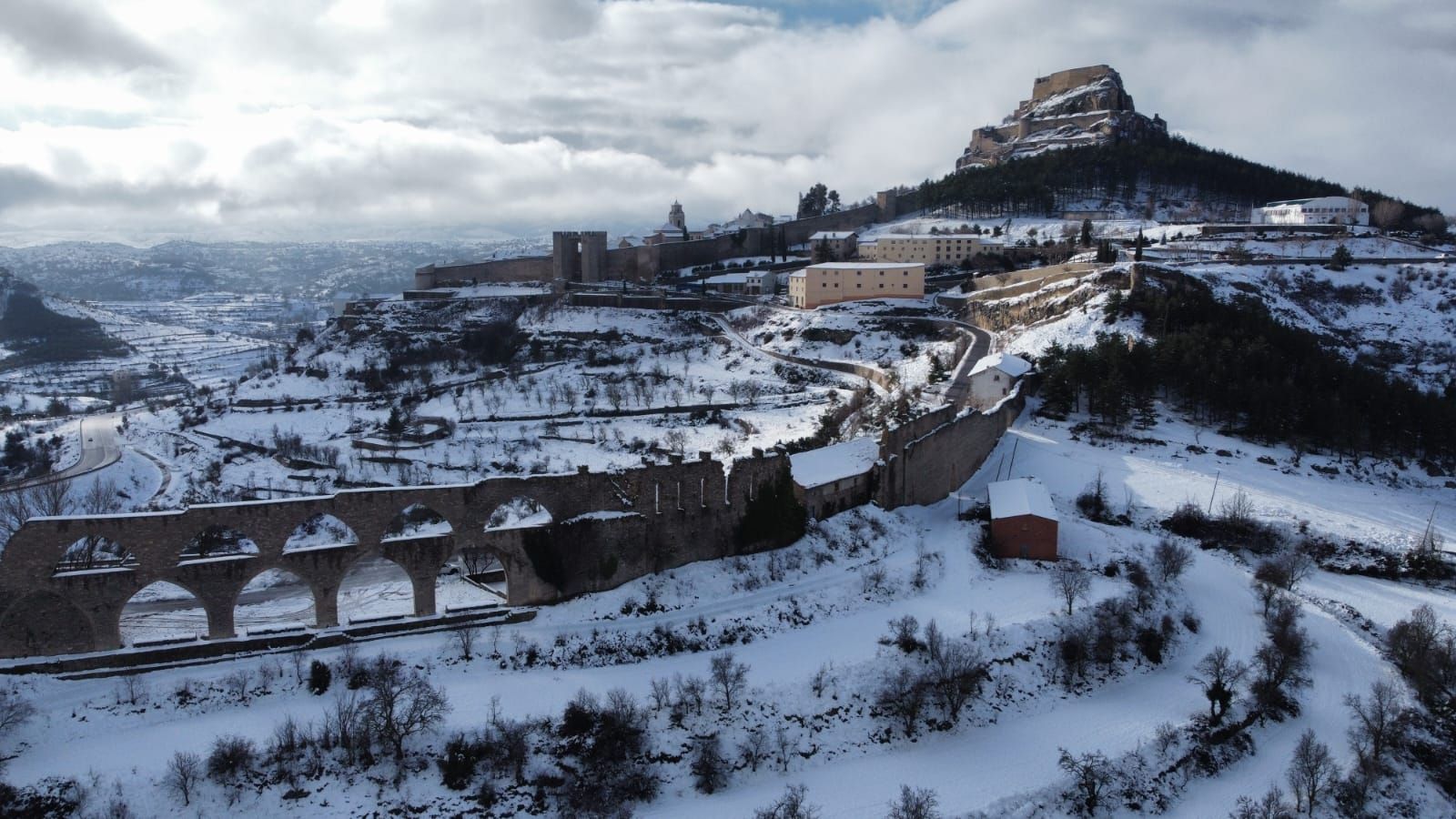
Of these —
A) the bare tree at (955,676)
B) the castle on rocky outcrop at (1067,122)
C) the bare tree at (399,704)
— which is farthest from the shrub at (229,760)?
the castle on rocky outcrop at (1067,122)

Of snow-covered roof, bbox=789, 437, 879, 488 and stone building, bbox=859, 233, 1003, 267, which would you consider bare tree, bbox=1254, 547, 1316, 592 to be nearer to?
snow-covered roof, bbox=789, 437, 879, 488

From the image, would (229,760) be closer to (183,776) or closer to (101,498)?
(183,776)

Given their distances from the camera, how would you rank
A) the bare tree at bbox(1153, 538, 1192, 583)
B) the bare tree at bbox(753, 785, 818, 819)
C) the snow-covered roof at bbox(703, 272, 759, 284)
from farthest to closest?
1. the snow-covered roof at bbox(703, 272, 759, 284)
2. the bare tree at bbox(1153, 538, 1192, 583)
3. the bare tree at bbox(753, 785, 818, 819)

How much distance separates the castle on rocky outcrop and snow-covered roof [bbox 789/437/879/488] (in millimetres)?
96275

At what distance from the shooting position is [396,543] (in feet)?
69.6

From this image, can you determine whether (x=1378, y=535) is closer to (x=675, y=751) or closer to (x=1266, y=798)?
(x=1266, y=798)

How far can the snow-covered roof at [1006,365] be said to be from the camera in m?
41.9

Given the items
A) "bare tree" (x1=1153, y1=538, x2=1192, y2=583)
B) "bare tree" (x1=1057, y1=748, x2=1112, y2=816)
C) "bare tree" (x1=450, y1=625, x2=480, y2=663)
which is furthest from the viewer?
"bare tree" (x1=1153, y1=538, x2=1192, y2=583)

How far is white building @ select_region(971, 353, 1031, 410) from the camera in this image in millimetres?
41406

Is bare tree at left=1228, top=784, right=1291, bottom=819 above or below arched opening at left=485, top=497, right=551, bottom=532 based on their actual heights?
below

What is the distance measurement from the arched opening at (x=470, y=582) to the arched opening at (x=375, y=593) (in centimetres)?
94

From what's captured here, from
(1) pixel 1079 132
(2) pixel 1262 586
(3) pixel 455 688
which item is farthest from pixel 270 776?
(1) pixel 1079 132

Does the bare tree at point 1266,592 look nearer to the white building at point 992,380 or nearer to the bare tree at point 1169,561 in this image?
the bare tree at point 1169,561

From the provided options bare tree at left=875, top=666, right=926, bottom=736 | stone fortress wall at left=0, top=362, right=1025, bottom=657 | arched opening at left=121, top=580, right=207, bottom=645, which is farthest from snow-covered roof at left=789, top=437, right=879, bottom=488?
arched opening at left=121, top=580, right=207, bottom=645
